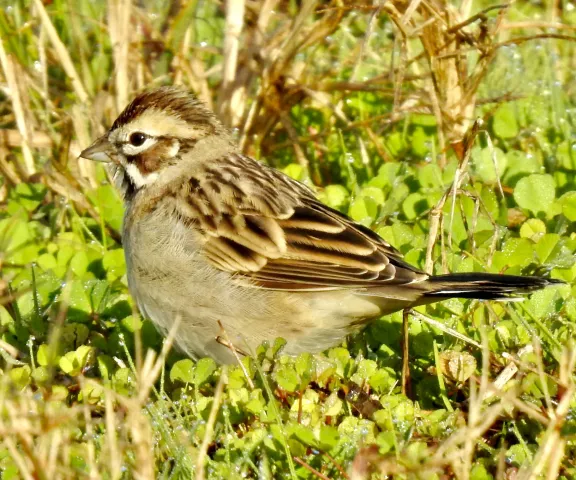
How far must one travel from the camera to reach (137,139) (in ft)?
16.3

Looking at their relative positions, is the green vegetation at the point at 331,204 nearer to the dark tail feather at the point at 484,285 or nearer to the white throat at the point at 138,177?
the dark tail feather at the point at 484,285

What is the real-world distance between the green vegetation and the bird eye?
68 centimetres

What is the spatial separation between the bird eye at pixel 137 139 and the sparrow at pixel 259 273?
10.5 inches

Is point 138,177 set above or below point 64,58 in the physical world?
below

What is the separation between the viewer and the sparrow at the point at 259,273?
430cm

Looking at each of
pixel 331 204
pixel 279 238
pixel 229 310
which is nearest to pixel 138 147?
pixel 279 238

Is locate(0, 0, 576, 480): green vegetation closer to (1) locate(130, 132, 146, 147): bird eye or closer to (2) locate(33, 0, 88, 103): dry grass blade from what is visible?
(2) locate(33, 0, 88, 103): dry grass blade

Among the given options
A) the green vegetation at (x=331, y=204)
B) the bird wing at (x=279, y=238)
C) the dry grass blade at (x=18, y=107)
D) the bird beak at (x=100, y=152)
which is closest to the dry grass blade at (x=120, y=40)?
the green vegetation at (x=331, y=204)

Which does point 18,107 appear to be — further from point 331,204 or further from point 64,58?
point 331,204

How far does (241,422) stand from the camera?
4.05 meters

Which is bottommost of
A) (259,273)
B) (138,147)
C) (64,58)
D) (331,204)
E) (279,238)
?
(331,204)

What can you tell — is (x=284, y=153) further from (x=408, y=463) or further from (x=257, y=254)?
(x=408, y=463)

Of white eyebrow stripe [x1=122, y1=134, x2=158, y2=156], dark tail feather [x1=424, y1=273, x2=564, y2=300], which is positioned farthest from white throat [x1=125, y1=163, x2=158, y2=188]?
dark tail feather [x1=424, y1=273, x2=564, y2=300]

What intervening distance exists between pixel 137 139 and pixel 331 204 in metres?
1.32
